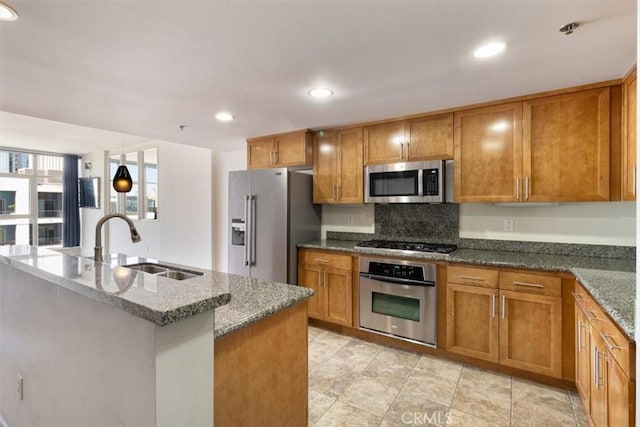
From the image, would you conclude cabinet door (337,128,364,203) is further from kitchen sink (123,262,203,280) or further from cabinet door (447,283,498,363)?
kitchen sink (123,262,203,280)

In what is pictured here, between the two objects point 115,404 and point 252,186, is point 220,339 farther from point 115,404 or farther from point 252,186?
point 252,186

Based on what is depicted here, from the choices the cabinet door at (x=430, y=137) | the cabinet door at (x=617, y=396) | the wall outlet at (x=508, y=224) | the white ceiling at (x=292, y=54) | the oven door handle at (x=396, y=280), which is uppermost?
the white ceiling at (x=292, y=54)

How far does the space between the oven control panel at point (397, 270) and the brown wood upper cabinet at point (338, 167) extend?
74 cm

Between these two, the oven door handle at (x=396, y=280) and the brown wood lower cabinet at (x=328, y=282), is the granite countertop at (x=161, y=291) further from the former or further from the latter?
the brown wood lower cabinet at (x=328, y=282)

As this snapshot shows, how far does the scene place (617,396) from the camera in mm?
1312

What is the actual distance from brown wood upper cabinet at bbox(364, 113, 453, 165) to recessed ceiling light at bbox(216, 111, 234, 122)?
1380 millimetres

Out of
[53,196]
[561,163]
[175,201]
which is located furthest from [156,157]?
[561,163]

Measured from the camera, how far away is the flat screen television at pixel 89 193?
22.6 feet

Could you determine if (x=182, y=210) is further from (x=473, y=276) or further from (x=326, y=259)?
(x=473, y=276)

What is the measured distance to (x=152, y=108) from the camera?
281 cm

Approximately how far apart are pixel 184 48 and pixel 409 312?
2628 millimetres

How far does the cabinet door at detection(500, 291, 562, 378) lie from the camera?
2.25m

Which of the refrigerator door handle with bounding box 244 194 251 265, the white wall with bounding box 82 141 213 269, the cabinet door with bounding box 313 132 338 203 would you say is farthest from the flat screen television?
the cabinet door with bounding box 313 132 338 203

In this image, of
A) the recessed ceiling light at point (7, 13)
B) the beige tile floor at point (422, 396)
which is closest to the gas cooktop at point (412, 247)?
the beige tile floor at point (422, 396)
